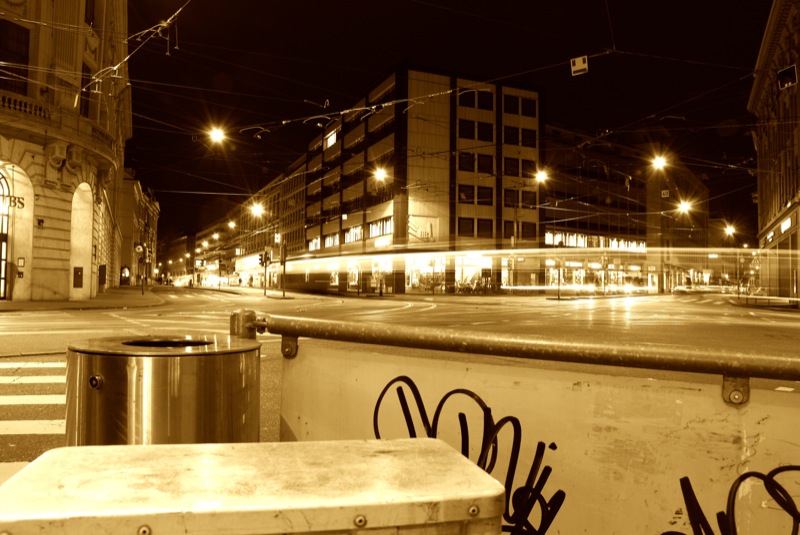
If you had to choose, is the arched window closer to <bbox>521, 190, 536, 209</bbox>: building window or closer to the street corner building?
the street corner building

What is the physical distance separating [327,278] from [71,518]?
2417 inches

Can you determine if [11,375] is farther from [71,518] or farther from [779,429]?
[779,429]

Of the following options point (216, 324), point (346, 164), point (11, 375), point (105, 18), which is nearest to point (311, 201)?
point (346, 164)

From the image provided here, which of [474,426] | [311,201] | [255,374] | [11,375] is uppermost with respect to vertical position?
[311,201]

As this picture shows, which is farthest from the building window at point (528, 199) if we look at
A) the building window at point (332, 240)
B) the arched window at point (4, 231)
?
the arched window at point (4, 231)

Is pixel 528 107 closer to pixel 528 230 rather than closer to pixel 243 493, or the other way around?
pixel 528 230

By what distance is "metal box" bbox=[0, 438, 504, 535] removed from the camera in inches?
54.1

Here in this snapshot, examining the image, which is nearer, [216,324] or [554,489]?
[554,489]

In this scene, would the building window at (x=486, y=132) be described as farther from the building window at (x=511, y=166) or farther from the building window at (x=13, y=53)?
the building window at (x=13, y=53)

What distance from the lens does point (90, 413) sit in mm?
2738

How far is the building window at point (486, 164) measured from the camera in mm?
54688

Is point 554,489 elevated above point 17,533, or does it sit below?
below

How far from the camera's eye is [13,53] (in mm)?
24719

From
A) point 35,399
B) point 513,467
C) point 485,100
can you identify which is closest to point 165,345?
point 513,467
